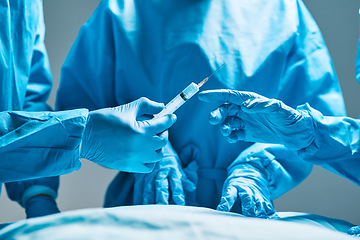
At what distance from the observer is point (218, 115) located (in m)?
1.07

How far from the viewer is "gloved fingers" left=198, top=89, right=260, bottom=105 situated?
1071 millimetres

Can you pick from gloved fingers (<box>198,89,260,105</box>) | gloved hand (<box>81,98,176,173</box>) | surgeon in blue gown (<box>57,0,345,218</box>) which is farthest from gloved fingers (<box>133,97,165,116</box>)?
surgeon in blue gown (<box>57,0,345,218</box>)

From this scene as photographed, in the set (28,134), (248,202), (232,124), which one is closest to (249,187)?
(248,202)

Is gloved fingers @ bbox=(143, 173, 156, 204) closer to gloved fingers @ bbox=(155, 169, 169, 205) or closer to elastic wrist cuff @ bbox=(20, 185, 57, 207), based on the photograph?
gloved fingers @ bbox=(155, 169, 169, 205)

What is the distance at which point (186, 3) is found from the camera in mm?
1302

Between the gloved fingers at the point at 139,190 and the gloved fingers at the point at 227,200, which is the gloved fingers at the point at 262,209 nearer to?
the gloved fingers at the point at 227,200

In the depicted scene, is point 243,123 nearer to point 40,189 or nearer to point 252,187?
point 252,187

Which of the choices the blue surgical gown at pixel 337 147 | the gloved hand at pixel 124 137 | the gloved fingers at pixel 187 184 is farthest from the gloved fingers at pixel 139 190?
the blue surgical gown at pixel 337 147

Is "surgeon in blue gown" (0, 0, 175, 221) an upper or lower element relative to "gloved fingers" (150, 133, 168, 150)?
upper

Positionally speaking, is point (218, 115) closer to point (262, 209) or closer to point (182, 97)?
point (182, 97)

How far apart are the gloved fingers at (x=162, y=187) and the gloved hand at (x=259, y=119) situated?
22 cm

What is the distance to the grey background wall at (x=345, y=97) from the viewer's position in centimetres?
177

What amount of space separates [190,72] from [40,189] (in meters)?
0.56

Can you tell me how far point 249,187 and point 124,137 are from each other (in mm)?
358
